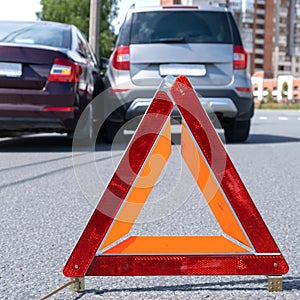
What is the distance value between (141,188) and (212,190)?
286 mm

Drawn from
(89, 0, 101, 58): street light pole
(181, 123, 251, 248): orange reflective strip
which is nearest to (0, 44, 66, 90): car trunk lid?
(181, 123, 251, 248): orange reflective strip

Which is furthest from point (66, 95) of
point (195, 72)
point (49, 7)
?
point (49, 7)

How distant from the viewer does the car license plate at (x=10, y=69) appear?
8.44 meters

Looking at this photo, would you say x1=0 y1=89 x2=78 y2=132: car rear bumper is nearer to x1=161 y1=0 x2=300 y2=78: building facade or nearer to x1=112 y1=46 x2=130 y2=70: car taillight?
x1=112 y1=46 x2=130 y2=70: car taillight

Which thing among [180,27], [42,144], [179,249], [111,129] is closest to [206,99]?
[180,27]

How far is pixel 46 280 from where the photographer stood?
3.16 m

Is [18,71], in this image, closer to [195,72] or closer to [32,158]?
[32,158]

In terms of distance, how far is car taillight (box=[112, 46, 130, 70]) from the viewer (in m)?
9.52

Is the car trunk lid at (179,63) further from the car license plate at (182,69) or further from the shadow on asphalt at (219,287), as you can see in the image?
the shadow on asphalt at (219,287)

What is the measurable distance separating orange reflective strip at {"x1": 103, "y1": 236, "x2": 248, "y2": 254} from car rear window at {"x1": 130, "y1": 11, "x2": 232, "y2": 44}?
6.73 metres

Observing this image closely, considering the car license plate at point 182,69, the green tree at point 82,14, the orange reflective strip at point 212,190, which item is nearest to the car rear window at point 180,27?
the car license plate at point 182,69

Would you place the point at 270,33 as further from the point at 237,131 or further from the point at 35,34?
the point at 35,34

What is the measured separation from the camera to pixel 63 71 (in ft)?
28.2

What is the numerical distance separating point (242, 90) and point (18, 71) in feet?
9.77
